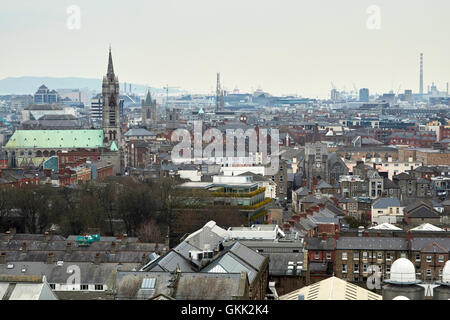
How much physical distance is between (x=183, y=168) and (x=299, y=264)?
30298 mm

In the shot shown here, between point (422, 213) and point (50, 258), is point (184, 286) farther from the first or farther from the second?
point (422, 213)

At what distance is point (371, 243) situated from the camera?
25.4 metres

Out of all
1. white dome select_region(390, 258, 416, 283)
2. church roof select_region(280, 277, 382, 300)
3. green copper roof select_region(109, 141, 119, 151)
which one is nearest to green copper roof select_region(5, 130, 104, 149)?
green copper roof select_region(109, 141, 119, 151)

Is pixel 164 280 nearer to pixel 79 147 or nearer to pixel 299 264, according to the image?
pixel 299 264

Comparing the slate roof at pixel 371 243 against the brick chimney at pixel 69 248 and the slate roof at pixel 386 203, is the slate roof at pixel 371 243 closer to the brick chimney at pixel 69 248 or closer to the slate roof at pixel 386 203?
the brick chimney at pixel 69 248

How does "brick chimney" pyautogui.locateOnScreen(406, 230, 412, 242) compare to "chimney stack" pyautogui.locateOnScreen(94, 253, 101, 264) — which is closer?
"chimney stack" pyautogui.locateOnScreen(94, 253, 101, 264)

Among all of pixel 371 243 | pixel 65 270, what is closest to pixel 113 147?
pixel 371 243

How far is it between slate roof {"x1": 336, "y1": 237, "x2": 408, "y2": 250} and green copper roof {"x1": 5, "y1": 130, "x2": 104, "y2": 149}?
48549 mm

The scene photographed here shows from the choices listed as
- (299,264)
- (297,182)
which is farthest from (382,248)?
(297,182)

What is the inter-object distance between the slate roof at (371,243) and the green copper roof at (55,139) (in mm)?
48549

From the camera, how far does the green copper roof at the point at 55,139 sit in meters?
72.9

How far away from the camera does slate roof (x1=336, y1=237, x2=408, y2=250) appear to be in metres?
25.1

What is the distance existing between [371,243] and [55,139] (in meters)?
51.5

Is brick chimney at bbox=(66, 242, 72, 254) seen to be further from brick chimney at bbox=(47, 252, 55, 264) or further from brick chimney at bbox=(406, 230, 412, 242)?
brick chimney at bbox=(406, 230, 412, 242)
